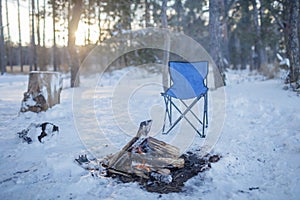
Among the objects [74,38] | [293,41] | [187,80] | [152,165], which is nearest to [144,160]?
[152,165]

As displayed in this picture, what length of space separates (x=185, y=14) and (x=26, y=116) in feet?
79.4

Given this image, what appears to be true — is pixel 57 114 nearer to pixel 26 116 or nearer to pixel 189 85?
pixel 26 116

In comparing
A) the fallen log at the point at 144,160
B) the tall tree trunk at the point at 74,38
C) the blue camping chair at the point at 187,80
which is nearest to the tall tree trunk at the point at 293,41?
the blue camping chair at the point at 187,80

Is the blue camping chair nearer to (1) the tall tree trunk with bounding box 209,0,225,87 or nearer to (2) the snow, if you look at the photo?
(2) the snow

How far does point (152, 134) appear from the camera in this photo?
11.7 ft

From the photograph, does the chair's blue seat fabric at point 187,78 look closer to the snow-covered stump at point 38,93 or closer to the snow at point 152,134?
the snow at point 152,134

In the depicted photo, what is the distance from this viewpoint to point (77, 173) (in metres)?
2.30

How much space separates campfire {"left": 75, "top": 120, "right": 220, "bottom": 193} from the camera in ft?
7.22

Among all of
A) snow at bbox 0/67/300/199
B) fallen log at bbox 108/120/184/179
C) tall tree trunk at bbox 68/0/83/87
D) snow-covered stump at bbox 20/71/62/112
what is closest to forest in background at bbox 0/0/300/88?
tall tree trunk at bbox 68/0/83/87

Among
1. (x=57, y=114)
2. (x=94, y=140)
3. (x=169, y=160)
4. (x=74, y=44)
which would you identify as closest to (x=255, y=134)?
(x=169, y=160)

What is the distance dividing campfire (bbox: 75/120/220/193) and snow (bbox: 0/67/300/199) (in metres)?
0.09

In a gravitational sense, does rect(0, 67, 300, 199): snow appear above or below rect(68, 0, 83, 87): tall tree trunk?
below

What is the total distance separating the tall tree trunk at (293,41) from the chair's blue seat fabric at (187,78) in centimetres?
409

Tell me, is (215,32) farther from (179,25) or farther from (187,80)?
(179,25)
